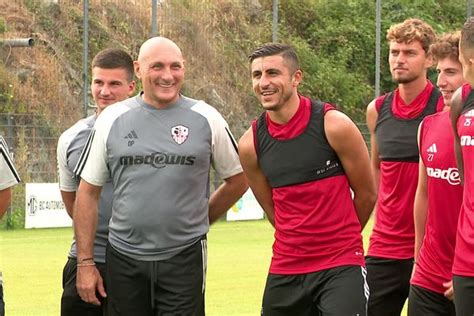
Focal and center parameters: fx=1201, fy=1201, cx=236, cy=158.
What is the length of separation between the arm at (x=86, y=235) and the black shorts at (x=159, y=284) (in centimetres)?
12

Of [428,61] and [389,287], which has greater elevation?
[428,61]

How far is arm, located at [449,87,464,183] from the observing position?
263 inches

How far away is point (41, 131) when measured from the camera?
26406 mm

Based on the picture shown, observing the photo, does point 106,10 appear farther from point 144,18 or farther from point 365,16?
point 365,16

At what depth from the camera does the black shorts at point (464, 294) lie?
20.9 feet

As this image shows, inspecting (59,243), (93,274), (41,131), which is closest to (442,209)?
(93,274)

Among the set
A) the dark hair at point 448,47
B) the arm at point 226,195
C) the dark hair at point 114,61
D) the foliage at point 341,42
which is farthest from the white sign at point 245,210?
the dark hair at point 448,47

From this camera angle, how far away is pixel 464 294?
A: 6410 mm

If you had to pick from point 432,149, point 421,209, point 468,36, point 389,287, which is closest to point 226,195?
point 421,209

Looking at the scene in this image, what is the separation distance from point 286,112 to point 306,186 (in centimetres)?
49

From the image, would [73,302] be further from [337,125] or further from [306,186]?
[337,125]

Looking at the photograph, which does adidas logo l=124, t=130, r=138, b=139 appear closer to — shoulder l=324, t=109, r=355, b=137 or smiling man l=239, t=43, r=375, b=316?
smiling man l=239, t=43, r=375, b=316

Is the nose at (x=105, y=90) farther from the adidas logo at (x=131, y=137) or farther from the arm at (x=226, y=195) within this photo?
the arm at (x=226, y=195)

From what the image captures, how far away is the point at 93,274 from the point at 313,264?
1363 millimetres
